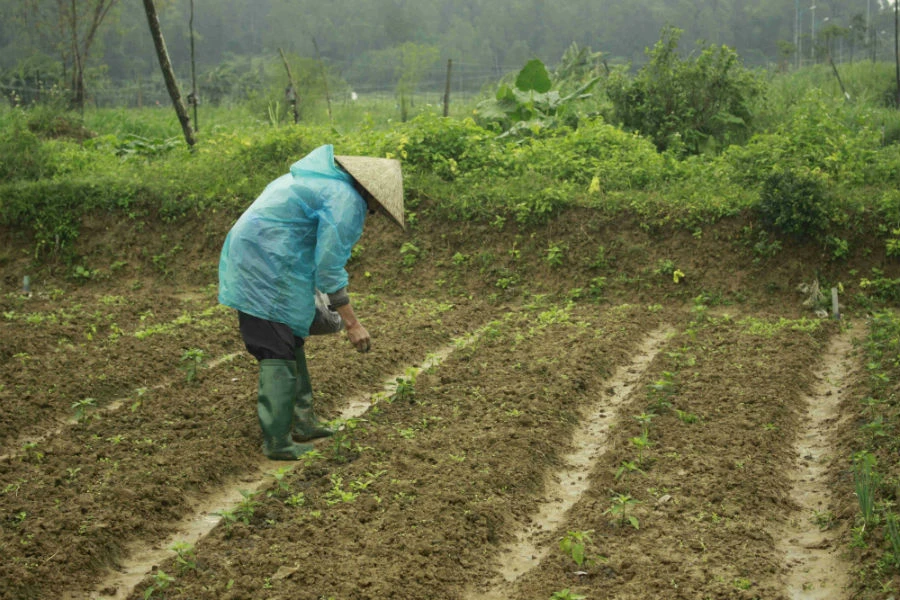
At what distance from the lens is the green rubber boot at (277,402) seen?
5250 millimetres

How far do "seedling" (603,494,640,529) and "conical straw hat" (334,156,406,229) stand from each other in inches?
80.7

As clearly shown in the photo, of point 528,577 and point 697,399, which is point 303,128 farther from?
point 528,577

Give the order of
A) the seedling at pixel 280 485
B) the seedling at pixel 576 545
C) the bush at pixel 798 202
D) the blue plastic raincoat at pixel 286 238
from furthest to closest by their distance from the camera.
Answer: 1. the bush at pixel 798 202
2. the blue plastic raincoat at pixel 286 238
3. the seedling at pixel 280 485
4. the seedling at pixel 576 545

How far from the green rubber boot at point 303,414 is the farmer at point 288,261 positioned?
309mm

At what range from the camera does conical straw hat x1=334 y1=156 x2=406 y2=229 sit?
17.1ft

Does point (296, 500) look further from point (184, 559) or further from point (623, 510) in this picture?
point (623, 510)

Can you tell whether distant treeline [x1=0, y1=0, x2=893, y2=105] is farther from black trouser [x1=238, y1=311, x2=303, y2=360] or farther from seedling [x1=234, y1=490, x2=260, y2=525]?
seedling [x1=234, y1=490, x2=260, y2=525]

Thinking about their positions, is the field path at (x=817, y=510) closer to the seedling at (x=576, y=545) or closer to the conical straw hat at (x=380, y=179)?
the seedling at (x=576, y=545)

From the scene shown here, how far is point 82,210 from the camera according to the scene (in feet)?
38.2

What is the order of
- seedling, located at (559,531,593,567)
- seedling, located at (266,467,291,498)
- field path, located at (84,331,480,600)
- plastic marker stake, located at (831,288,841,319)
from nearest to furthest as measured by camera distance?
seedling, located at (559,531,593,567), field path, located at (84,331,480,600), seedling, located at (266,467,291,498), plastic marker stake, located at (831,288,841,319)

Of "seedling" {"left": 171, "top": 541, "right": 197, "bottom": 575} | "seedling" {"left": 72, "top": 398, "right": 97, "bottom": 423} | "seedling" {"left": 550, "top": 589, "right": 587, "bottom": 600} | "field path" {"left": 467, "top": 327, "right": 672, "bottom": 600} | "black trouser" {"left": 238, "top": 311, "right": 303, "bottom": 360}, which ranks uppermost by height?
"black trouser" {"left": 238, "top": 311, "right": 303, "bottom": 360}

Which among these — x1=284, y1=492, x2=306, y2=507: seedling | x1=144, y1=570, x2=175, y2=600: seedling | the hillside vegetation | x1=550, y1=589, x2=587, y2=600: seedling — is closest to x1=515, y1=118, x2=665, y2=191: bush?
the hillside vegetation

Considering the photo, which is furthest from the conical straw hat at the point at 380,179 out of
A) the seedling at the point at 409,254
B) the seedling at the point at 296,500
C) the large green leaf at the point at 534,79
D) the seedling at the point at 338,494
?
the large green leaf at the point at 534,79

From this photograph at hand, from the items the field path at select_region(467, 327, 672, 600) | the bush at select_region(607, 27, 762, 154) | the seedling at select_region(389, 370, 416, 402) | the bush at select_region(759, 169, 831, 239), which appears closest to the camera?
the field path at select_region(467, 327, 672, 600)
